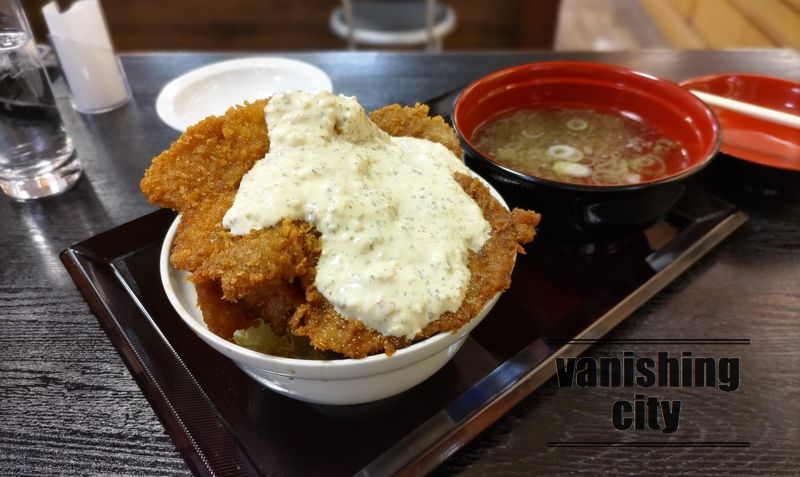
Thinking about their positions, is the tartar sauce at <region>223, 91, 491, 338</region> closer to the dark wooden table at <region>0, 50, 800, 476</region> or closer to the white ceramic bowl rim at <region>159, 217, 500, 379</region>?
the white ceramic bowl rim at <region>159, 217, 500, 379</region>

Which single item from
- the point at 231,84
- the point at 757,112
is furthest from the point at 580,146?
the point at 231,84

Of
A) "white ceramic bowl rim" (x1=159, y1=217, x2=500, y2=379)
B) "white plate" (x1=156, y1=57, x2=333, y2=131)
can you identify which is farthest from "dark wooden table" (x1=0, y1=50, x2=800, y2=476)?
"white plate" (x1=156, y1=57, x2=333, y2=131)

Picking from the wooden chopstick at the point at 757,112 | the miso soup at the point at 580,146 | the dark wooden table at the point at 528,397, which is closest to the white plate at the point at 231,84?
the dark wooden table at the point at 528,397

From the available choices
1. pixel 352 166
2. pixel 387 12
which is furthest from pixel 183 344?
pixel 387 12

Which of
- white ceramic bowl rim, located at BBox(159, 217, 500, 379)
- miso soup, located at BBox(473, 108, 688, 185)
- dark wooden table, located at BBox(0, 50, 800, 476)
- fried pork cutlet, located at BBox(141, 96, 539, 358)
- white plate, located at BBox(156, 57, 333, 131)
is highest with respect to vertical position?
fried pork cutlet, located at BBox(141, 96, 539, 358)

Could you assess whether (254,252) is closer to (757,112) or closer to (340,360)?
(340,360)

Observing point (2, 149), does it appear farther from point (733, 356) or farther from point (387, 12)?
point (387, 12)
